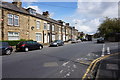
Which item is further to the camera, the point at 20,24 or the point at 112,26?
the point at 112,26

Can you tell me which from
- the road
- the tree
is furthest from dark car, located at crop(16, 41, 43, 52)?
the tree

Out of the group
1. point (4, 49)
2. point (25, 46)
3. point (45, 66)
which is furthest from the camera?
point (25, 46)

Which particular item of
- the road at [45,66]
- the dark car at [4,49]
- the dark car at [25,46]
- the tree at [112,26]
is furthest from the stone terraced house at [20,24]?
the tree at [112,26]

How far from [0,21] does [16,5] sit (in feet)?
22.7

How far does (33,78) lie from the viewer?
169 inches

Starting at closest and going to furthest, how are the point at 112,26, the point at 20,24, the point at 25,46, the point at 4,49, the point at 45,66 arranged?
1. the point at 45,66
2. the point at 4,49
3. the point at 25,46
4. the point at 20,24
5. the point at 112,26

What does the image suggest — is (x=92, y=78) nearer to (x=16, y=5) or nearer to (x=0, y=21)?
(x=0, y=21)

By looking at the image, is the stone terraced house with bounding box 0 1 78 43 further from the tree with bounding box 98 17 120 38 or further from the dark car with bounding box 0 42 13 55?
the tree with bounding box 98 17 120 38

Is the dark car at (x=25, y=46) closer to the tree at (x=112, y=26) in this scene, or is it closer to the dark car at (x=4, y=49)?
the dark car at (x=4, y=49)

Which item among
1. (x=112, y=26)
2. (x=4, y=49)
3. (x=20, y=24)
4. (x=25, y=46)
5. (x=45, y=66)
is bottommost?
(x=45, y=66)

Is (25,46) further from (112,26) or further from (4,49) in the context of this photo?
(112,26)

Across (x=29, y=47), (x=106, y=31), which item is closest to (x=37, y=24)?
(x=29, y=47)

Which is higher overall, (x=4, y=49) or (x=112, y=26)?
(x=112, y=26)

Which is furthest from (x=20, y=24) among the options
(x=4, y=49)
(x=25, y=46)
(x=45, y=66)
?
(x=45, y=66)
